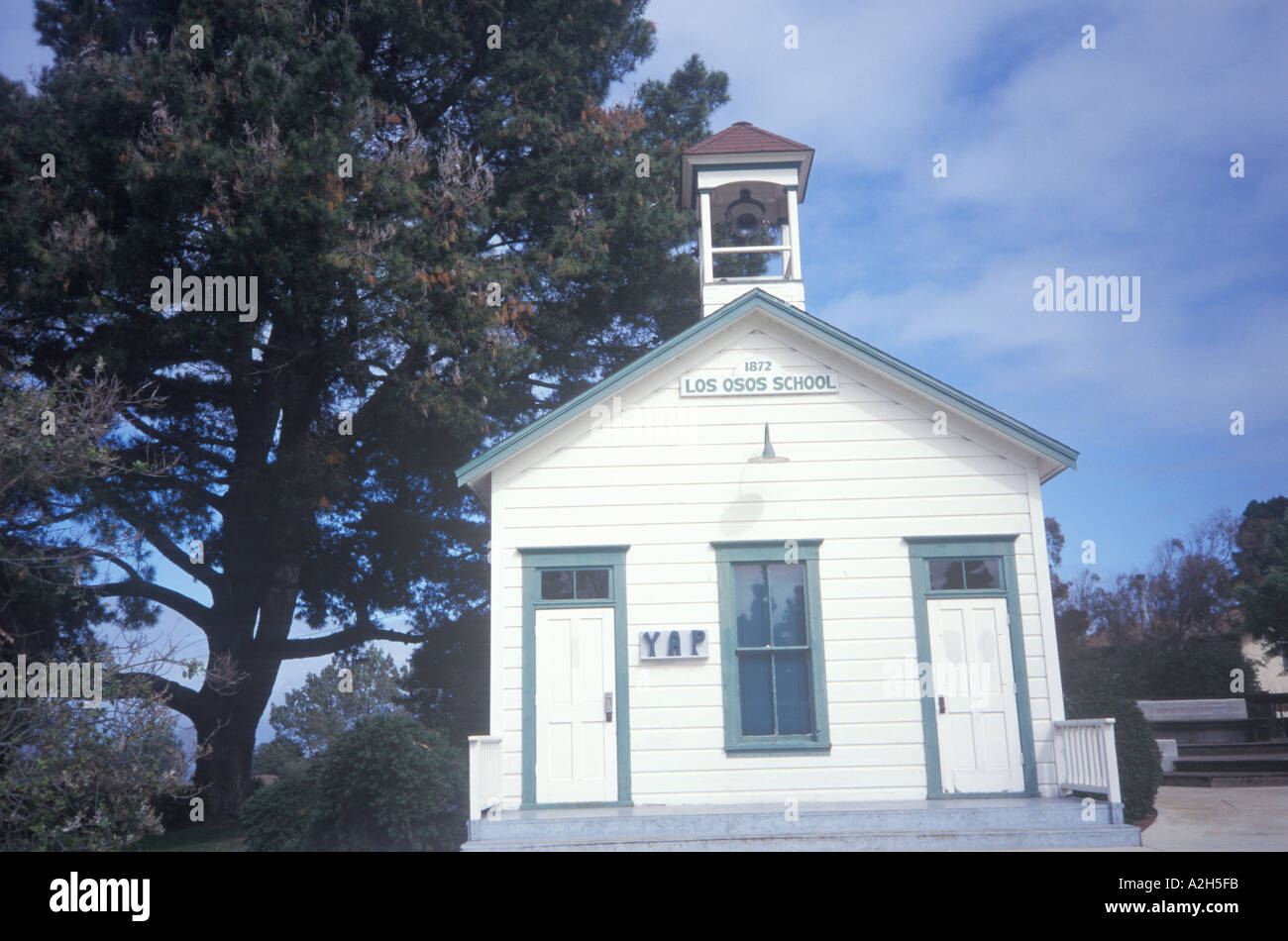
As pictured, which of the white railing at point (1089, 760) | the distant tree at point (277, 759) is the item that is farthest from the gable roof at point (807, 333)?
the distant tree at point (277, 759)

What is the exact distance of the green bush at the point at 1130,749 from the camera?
41.9 ft

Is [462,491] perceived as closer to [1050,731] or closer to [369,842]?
[369,842]

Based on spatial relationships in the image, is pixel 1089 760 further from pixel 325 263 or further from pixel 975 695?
pixel 325 263

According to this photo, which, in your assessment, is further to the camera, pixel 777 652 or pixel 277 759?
pixel 277 759

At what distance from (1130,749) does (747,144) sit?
9676 mm

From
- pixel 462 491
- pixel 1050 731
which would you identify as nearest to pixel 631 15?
pixel 462 491

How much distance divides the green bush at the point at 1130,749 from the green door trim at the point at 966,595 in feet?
6.74

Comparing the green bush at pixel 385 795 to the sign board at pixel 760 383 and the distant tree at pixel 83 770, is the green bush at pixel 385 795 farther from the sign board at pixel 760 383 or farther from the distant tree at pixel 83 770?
the sign board at pixel 760 383

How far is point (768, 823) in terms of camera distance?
9594mm

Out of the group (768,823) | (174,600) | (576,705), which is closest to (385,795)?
(576,705)

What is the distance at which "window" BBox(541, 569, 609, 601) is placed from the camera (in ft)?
37.2

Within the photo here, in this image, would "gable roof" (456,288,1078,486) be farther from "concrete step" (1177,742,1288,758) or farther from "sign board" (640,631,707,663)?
"concrete step" (1177,742,1288,758)

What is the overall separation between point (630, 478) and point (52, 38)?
16.5m

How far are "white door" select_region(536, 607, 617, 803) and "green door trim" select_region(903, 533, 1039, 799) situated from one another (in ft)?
11.4
